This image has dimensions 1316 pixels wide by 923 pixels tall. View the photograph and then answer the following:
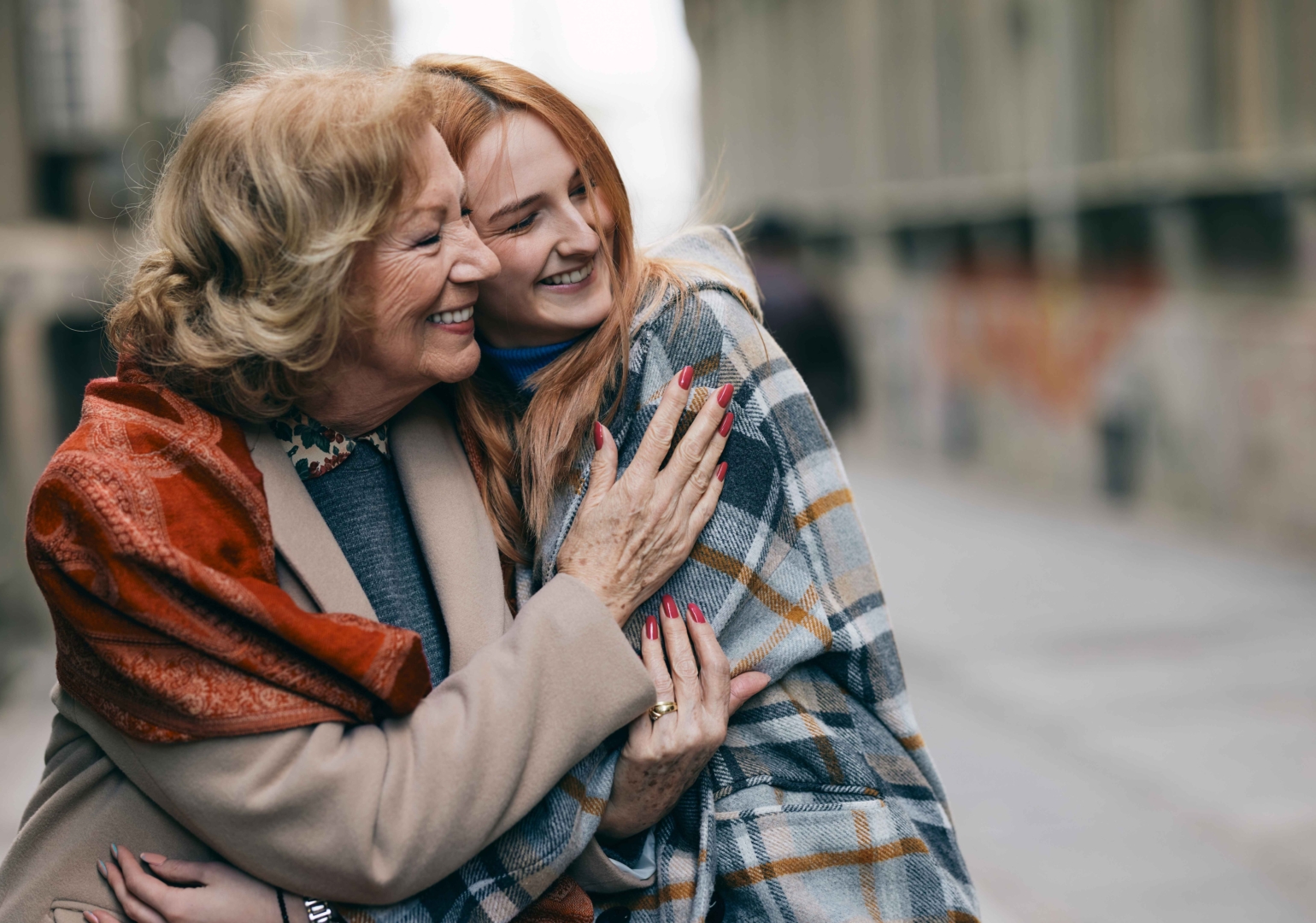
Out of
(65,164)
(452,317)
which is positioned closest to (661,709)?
(452,317)

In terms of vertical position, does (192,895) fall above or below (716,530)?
below

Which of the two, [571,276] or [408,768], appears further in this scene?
[571,276]

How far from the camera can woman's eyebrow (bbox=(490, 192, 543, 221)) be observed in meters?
1.96

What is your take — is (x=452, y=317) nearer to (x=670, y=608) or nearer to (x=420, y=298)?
(x=420, y=298)

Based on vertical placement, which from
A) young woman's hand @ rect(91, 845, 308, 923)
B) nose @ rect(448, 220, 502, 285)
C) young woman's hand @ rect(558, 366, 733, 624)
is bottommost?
young woman's hand @ rect(91, 845, 308, 923)

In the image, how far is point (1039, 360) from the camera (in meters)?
11.4

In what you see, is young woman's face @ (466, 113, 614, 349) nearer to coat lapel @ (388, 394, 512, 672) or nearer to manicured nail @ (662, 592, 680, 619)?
coat lapel @ (388, 394, 512, 672)

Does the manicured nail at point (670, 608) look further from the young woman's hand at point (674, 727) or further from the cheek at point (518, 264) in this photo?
the cheek at point (518, 264)

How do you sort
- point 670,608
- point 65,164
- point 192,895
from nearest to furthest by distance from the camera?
1. point 192,895
2. point 670,608
3. point 65,164

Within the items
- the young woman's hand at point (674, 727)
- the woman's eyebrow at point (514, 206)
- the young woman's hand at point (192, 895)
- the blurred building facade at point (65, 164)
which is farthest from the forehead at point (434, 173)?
the blurred building facade at point (65, 164)

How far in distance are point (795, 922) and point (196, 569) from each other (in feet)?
3.06

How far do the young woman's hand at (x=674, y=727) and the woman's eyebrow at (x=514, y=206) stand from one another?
631 millimetres

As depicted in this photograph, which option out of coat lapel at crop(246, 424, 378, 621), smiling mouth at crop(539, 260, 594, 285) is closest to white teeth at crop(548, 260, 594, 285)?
smiling mouth at crop(539, 260, 594, 285)

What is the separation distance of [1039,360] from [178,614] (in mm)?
10528
